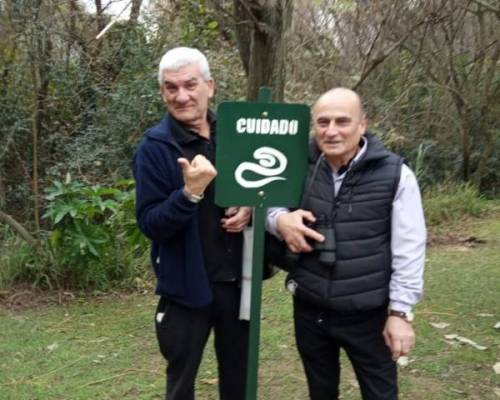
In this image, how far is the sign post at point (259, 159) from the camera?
2.37 metres

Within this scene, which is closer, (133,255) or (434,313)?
(434,313)

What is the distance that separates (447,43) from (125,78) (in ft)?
15.3

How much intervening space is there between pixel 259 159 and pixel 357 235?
0.47 metres

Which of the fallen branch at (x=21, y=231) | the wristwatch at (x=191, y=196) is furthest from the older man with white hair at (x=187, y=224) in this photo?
the fallen branch at (x=21, y=231)

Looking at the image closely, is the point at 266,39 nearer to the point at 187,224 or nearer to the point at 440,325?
the point at 440,325

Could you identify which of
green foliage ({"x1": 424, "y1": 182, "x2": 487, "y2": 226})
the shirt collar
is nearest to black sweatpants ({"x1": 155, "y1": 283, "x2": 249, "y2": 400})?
the shirt collar

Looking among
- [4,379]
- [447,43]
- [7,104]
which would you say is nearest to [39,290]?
[4,379]

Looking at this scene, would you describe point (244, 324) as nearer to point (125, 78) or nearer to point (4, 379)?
point (4, 379)

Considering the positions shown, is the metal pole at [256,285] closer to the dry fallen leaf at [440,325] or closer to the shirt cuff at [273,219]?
the shirt cuff at [273,219]

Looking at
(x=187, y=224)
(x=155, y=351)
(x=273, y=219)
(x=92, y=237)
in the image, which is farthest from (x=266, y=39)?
(x=187, y=224)

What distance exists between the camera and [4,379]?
3.98 meters

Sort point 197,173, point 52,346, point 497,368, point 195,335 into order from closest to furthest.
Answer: point 197,173 < point 195,335 < point 497,368 < point 52,346

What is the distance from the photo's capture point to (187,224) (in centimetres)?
246

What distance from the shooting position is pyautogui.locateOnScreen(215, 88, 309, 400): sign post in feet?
7.77
